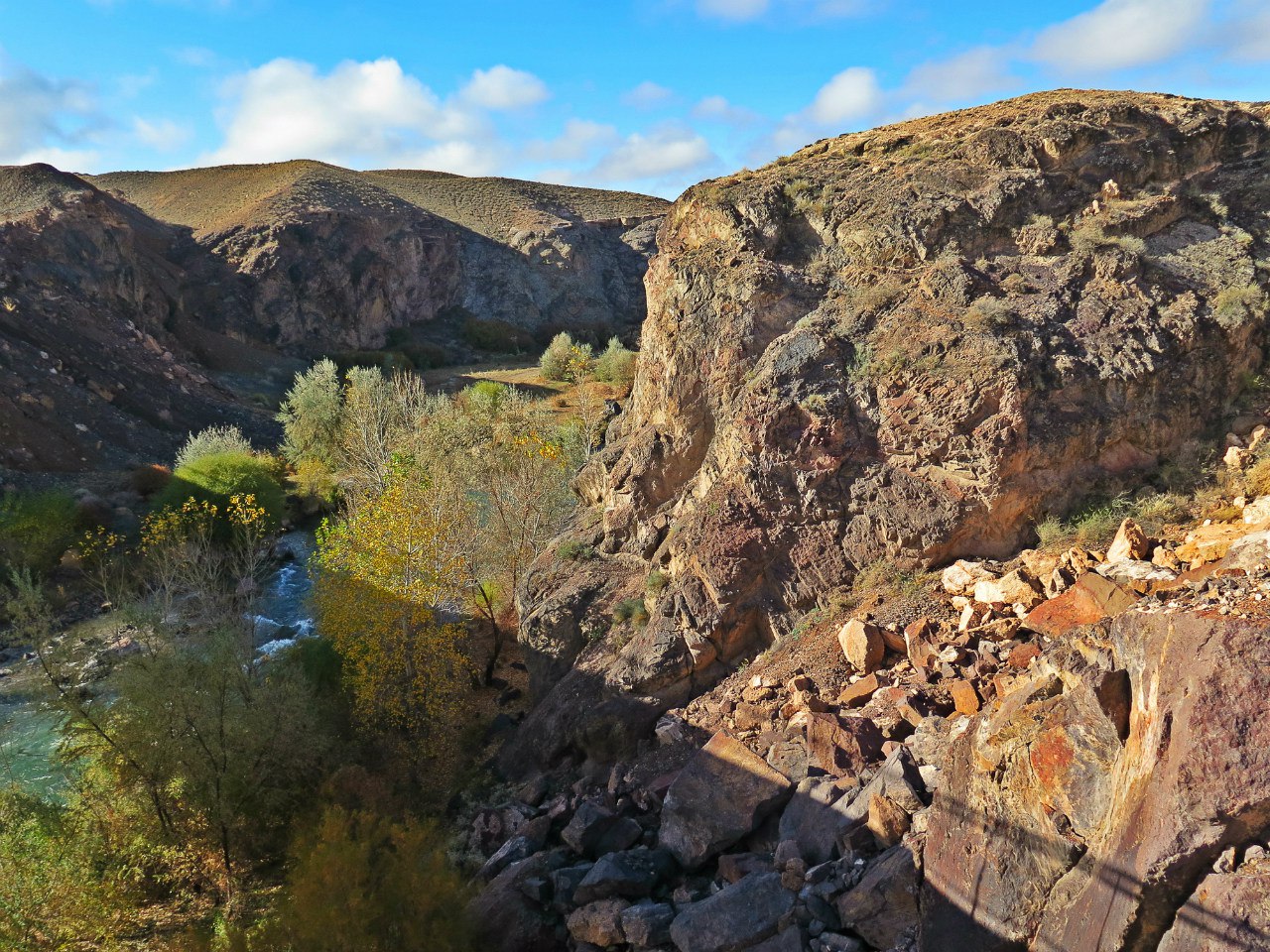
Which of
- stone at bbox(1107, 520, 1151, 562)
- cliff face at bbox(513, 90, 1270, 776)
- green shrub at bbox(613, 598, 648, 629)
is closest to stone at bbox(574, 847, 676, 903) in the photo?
cliff face at bbox(513, 90, 1270, 776)

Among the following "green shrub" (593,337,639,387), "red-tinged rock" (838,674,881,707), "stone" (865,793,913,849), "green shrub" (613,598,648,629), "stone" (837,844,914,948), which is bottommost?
"stone" (837,844,914,948)

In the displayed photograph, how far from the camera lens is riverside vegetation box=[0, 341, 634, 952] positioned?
9203 mm

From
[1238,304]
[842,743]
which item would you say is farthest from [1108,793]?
[1238,304]

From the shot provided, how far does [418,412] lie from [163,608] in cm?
1593

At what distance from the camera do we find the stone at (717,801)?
29.4ft

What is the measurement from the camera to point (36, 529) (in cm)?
2600

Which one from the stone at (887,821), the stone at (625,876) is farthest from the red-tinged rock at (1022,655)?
the stone at (625,876)

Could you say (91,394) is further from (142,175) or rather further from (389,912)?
(142,175)

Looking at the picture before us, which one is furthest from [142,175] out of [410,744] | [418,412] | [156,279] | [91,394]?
[410,744]

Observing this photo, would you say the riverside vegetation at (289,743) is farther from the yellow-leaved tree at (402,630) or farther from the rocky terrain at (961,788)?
the rocky terrain at (961,788)

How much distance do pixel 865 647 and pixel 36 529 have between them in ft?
86.9

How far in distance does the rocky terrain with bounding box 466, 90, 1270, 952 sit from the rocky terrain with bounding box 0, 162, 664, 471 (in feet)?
93.1

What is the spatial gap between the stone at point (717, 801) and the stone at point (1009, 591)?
3.37 meters

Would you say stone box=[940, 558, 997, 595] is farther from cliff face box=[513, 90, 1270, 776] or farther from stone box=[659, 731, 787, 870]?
stone box=[659, 731, 787, 870]
